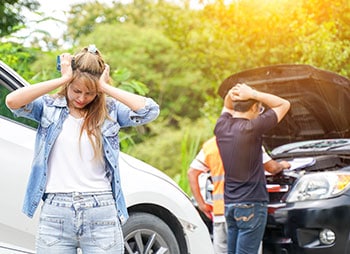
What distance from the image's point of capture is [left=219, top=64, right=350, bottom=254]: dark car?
225 inches

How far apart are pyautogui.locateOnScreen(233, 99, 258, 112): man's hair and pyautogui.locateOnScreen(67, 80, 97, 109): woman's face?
1955 millimetres

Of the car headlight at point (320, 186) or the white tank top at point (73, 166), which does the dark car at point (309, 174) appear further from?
the white tank top at point (73, 166)

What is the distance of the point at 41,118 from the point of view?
3705 millimetres

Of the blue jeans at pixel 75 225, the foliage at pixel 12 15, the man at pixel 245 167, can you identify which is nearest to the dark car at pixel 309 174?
the man at pixel 245 167

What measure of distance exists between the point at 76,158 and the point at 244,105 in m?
2.08

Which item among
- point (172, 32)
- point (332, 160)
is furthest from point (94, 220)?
point (172, 32)

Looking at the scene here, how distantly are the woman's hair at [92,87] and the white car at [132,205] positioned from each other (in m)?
1.03

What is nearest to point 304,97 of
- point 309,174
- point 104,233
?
point 309,174

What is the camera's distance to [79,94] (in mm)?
3623

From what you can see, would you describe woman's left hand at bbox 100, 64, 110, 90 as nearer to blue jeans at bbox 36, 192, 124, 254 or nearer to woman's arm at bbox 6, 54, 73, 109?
woman's arm at bbox 6, 54, 73, 109

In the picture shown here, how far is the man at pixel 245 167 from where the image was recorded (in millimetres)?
5324

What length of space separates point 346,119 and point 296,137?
2.00 ft

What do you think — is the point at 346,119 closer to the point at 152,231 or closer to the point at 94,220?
the point at 152,231

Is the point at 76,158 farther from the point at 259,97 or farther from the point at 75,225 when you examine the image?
the point at 259,97
